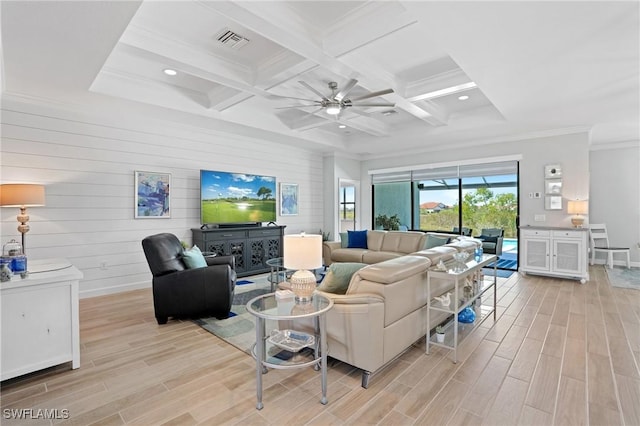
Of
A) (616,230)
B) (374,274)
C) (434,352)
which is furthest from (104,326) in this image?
(616,230)

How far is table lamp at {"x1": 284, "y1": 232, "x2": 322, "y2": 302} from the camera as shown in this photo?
2354 mm

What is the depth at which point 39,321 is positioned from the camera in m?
2.40

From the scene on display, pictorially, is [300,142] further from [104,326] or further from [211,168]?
[104,326]

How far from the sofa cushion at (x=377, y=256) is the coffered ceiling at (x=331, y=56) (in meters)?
2.47

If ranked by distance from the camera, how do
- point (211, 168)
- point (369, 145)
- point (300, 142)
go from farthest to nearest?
point (369, 145) < point (300, 142) < point (211, 168)

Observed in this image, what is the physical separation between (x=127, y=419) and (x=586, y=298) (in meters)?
5.60

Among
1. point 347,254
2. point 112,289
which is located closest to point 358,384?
point 347,254

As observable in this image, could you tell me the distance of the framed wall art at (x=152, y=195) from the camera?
4.88 metres

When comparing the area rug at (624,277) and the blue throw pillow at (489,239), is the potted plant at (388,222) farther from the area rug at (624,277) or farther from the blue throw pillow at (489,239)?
the area rug at (624,277)

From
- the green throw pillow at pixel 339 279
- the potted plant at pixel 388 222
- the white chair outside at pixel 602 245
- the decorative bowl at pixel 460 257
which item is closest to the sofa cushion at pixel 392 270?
the green throw pillow at pixel 339 279

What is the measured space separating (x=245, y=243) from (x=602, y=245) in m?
7.87

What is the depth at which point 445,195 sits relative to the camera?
752 centimetres

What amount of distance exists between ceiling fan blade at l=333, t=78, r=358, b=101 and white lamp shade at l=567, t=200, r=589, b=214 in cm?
472

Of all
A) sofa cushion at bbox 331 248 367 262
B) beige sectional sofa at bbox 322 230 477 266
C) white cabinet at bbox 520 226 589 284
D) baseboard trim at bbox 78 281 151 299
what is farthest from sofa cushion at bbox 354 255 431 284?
white cabinet at bbox 520 226 589 284
